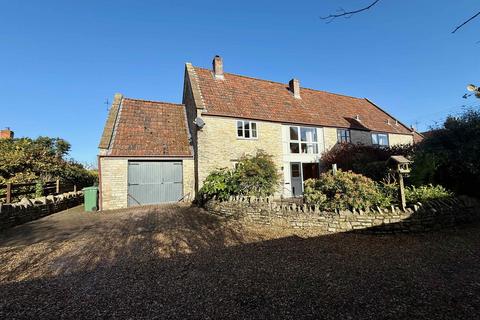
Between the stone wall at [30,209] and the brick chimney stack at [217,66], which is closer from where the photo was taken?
the stone wall at [30,209]

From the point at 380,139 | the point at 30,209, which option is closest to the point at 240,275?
the point at 30,209

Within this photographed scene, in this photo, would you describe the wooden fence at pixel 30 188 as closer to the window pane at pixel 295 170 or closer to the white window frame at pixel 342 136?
the window pane at pixel 295 170

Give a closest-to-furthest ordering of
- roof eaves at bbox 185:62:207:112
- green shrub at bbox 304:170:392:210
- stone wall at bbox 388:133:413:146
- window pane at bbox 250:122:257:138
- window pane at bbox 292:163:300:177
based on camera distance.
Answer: green shrub at bbox 304:170:392:210 → roof eaves at bbox 185:62:207:112 → window pane at bbox 250:122:257:138 → window pane at bbox 292:163:300:177 → stone wall at bbox 388:133:413:146

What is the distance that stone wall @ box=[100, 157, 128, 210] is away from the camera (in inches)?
502

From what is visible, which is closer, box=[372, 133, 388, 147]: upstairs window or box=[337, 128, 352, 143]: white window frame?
box=[337, 128, 352, 143]: white window frame

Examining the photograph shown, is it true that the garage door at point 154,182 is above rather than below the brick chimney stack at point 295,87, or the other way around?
below

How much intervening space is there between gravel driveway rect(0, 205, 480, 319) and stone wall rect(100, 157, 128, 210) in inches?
216

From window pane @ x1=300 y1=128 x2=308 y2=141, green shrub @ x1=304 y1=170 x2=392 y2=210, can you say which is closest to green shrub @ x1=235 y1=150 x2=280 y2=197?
green shrub @ x1=304 y1=170 x2=392 y2=210

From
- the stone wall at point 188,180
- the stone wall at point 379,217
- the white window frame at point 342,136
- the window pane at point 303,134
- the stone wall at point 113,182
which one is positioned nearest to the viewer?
the stone wall at point 379,217

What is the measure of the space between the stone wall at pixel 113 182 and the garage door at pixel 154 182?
29 cm

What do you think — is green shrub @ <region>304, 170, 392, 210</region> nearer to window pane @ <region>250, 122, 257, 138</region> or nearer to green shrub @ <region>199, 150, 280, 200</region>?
green shrub @ <region>199, 150, 280, 200</region>

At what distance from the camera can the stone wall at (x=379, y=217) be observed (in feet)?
21.7

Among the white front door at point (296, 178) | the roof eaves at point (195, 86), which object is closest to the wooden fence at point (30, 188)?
the roof eaves at point (195, 86)

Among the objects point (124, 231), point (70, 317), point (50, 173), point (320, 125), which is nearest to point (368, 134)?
point (320, 125)
